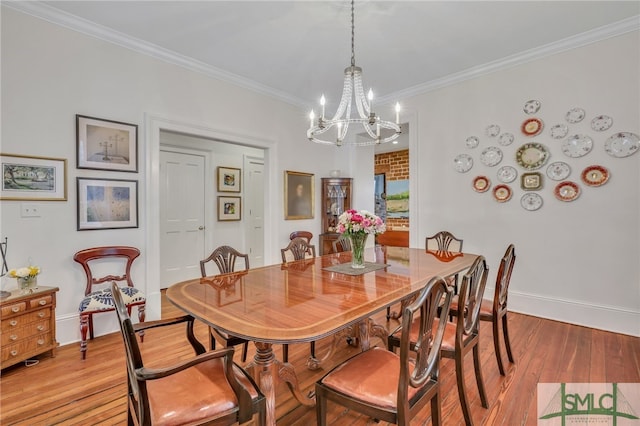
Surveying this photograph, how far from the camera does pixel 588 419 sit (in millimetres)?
1732

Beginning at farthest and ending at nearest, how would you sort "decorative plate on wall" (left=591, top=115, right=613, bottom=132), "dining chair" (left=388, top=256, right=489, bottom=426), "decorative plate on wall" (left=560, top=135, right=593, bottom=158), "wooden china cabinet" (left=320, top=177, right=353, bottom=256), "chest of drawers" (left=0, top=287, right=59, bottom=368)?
"wooden china cabinet" (left=320, top=177, right=353, bottom=256)
"decorative plate on wall" (left=560, top=135, right=593, bottom=158)
"decorative plate on wall" (left=591, top=115, right=613, bottom=132)
"chest of drawers" (left=0, top=287, right=59, bottom=368)
"dining chair" (left=388, top=256, right=489, bottom=426)

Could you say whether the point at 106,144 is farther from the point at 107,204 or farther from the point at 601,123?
the point at 601,123

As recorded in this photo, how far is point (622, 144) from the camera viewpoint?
9.37ft

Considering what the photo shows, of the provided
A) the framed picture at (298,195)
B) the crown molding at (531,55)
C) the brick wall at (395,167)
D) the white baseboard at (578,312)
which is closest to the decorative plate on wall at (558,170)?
the crown molding at (531,55)

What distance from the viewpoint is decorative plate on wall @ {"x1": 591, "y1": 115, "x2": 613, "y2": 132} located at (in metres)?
2.92

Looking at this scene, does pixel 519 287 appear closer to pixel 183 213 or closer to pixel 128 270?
pixel 128 270

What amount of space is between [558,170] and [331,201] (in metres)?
2.95

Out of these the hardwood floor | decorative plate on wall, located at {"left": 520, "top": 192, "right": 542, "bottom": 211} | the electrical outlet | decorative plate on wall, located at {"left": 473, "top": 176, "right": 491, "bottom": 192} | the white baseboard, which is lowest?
the hardwood floor

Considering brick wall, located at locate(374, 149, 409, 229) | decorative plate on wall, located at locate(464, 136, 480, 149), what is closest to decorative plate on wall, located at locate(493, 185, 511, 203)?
decorative plate on wall, located at locate(464, 136, 480, 149)

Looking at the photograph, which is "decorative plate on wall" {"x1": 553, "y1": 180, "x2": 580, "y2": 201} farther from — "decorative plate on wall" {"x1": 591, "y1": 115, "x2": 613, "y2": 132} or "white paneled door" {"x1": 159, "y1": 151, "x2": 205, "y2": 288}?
"white paneled door" {"x1": 159, "y1": 151, "x2": 205, "y2": 288}

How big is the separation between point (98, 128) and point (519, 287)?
15.4 feet

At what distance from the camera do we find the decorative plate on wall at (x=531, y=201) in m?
3.32

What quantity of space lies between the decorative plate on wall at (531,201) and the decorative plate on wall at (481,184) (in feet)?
1.29

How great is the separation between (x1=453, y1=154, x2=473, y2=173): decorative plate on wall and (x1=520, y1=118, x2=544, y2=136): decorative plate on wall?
0.63 meters
